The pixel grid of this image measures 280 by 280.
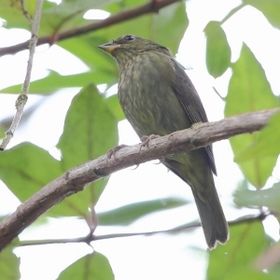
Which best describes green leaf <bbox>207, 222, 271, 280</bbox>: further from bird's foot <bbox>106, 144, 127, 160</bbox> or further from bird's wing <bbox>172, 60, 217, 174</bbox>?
bird's wing <bbox>172, 60, 217, 174</bbox>

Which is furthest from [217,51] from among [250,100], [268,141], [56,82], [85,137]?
[268,141]

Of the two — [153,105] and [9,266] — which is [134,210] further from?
[153,105]

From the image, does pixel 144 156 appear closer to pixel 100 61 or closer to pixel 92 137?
pixel 92 137

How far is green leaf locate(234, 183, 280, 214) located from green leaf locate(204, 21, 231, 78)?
91 cm

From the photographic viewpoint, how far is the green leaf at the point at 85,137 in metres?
1.64

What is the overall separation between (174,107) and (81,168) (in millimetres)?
1938

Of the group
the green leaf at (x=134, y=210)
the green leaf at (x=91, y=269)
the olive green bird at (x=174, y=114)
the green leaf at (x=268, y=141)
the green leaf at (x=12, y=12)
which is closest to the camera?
the green leaf at (x=268, y=141)

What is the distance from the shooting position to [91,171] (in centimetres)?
178

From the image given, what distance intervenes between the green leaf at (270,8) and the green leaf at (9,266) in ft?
2.79

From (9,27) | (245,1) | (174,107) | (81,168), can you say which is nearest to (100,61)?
(9,27)


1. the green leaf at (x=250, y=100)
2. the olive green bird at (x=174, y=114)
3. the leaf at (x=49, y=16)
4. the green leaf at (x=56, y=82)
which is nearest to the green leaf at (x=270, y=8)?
the green leaf at (x=250, y=100)

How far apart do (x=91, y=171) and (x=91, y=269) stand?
40 cm

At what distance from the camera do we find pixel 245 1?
5.24 feet

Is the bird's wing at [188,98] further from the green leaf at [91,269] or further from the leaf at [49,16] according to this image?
the green leaf at [91,269]
